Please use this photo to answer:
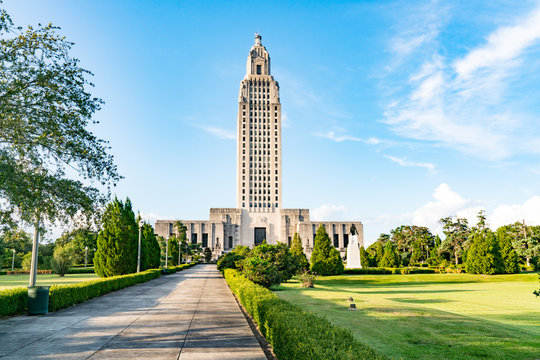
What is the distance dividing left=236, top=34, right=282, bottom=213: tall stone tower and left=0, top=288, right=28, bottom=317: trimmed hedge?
96.5 metres

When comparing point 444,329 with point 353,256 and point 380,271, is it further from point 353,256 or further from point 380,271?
point 353,256

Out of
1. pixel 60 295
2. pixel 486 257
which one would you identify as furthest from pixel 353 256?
pixel 60 295

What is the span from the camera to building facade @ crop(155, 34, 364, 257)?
351ft

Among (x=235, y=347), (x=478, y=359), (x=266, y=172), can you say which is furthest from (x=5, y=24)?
(x=266, y=172)

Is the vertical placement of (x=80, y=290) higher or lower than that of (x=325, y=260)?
higher

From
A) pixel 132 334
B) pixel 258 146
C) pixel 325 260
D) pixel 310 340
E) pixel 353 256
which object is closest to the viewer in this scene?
pixel 310 340

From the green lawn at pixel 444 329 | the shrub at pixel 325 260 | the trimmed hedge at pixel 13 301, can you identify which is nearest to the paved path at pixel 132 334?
the trimmed hedge at pixel 13 301

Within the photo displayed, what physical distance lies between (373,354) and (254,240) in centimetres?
10525

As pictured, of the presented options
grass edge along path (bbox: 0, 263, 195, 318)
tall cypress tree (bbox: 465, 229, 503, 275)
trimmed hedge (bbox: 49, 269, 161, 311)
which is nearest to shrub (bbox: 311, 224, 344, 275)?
tall cypress tree (bbox: 465, 229, 503, 275)

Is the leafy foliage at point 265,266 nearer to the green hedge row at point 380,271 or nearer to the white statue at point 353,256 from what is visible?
the green hedge row at point 380,271

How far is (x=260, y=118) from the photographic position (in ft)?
374

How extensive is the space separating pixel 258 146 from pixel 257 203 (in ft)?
54.6

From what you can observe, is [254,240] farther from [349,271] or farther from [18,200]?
[18,200]

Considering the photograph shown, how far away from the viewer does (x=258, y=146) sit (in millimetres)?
112250
